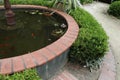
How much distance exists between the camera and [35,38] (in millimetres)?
3166

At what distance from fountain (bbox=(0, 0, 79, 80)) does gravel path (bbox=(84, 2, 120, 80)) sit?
948 millimetres

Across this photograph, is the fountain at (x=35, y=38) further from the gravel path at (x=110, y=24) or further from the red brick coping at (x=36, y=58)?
→ the gravel path at (x=110, y=24)

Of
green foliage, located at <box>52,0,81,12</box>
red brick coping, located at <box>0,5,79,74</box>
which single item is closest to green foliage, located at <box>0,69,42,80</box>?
red brick coping, located at <box>0,5,79,74</box>

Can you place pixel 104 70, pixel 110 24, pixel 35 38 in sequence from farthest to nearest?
1. pixel 110 24
2. pixel 35 38
3. pixel 104 70

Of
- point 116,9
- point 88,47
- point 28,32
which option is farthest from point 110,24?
point 28,32

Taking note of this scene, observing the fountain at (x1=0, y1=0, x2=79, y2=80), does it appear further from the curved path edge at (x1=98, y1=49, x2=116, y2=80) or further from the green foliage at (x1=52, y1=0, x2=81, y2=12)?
the curved path edge at (x1=98, y1=49, x2=116, y2=80)

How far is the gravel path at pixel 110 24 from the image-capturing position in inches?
141

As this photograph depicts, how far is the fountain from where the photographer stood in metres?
2.27

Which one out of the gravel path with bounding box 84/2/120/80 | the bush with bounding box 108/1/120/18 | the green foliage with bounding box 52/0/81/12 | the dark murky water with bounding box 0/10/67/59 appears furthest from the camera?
the bush with bounding box 108/1/120/18

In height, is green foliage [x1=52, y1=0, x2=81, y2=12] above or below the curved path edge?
above

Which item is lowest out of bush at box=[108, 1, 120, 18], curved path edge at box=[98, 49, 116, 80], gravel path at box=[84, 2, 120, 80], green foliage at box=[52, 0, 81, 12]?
curved path edge at box=[98, 49, 116, 80]

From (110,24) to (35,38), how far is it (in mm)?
2399

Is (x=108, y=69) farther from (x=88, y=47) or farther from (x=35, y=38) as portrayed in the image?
(x=35, y=38)

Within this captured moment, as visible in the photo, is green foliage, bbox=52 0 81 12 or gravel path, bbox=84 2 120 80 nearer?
gravel path, bbox=84 2 120 80
